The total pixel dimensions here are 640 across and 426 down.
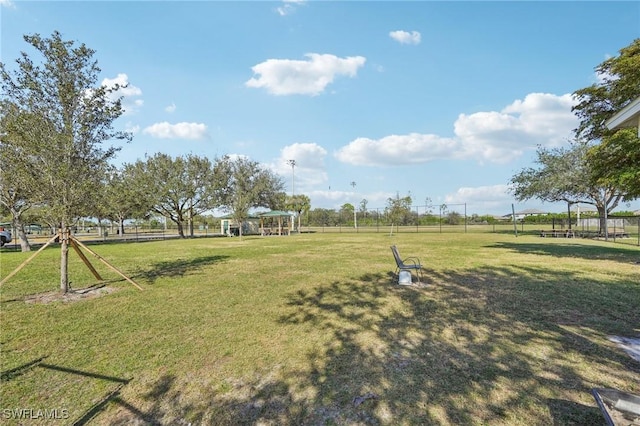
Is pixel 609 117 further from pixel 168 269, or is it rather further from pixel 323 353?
pixel 168 269

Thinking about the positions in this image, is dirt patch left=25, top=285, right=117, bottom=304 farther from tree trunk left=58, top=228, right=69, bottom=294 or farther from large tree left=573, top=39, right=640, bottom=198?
large tree left=573, top=39, right=640, bottom=198

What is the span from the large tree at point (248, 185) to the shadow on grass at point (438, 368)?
2897 centimetres

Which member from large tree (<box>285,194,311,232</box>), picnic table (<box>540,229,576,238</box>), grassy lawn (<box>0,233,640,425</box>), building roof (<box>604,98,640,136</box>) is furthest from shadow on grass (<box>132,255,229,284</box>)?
large tree (<box>285,194,311,232</box>)

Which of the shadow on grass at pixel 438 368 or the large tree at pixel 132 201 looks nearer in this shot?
the shadow on grass at pixel 438 368

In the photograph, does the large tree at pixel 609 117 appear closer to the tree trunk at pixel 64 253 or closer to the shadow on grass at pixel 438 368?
the shadow on grass at pixel 438 368

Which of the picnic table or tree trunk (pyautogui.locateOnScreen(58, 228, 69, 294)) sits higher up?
tree trunk (pyautogui.locateOnScreen(58, 228, 69, 294))

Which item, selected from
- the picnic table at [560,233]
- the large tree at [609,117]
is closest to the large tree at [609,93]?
the large tree at [609,117]

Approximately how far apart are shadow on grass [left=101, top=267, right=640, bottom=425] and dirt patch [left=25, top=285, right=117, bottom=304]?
4.51m

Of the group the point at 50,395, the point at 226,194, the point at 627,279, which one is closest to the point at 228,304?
the point at 50,395

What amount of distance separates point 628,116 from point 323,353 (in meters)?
4.78

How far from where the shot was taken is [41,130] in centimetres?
608

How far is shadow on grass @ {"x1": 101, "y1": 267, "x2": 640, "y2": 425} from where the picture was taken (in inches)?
102

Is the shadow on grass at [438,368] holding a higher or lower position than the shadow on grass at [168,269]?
lower

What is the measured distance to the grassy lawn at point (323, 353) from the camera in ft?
8.78
